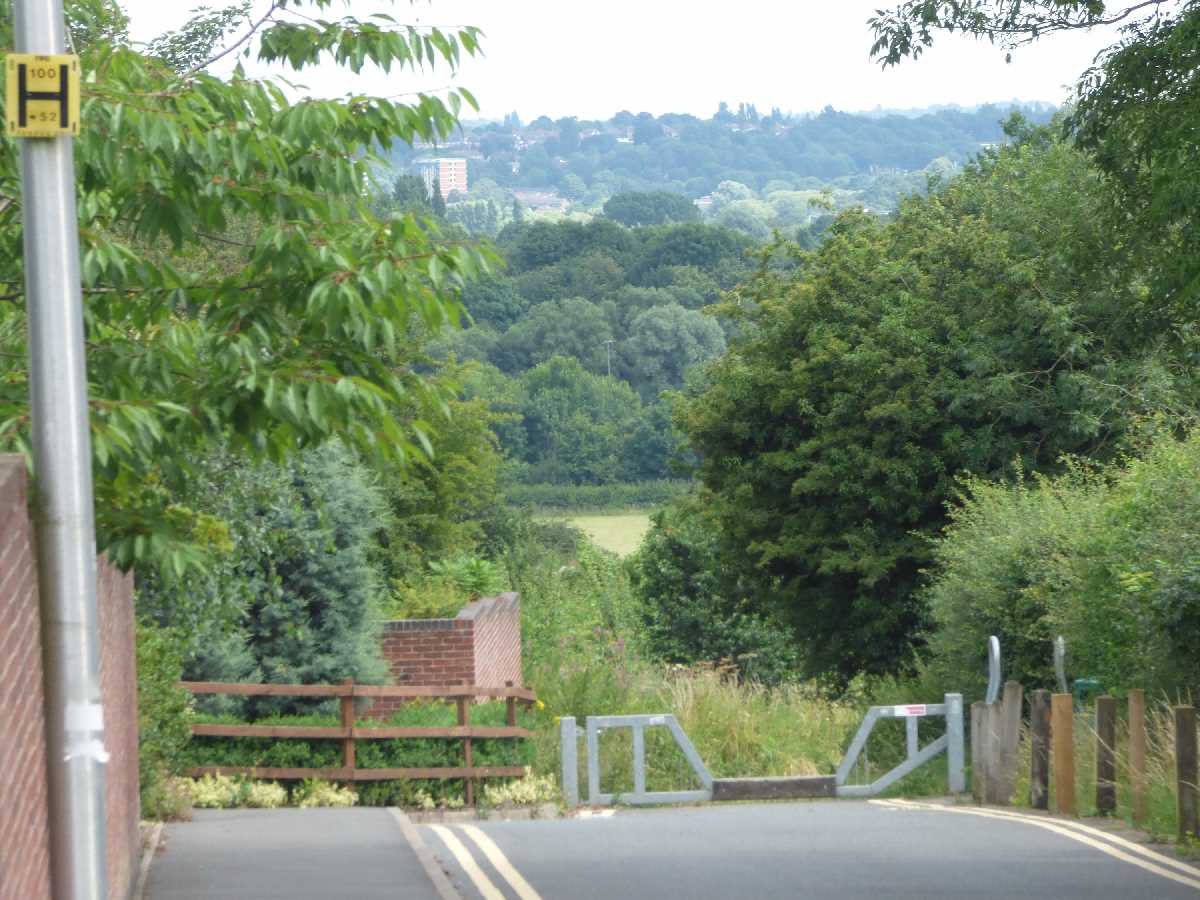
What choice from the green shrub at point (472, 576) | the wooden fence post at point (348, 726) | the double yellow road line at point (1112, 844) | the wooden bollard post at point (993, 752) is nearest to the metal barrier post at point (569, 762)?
the wooden fence post at point (348, 726)

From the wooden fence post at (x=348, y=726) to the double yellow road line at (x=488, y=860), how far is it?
2283 millimetres

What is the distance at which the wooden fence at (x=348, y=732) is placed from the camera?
52.6 ft

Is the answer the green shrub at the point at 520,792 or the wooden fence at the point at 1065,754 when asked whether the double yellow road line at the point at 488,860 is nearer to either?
the green shrub at the point at 520,792

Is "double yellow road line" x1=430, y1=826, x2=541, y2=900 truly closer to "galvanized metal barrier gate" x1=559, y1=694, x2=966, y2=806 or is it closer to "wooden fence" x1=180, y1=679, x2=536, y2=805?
"wooden fence" x1=180, y1=679, x2=536, y2=805

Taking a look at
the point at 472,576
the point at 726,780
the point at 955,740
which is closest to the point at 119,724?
the point at 726,780

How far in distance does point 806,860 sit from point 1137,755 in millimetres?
3060

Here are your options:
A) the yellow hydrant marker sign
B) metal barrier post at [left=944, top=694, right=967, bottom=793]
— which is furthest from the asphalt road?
the yellow hydrant marker sign

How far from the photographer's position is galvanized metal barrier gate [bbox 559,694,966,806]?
17.6 metres

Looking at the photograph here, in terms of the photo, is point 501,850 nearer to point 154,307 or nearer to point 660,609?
point 154,307

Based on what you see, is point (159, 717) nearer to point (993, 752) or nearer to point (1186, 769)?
point (1186, 769)

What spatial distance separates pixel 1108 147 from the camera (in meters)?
13.6

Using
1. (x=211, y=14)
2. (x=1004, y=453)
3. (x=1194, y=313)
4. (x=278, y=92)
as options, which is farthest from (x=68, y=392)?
(x=1004, y=453)

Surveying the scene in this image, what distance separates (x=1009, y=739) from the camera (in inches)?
652

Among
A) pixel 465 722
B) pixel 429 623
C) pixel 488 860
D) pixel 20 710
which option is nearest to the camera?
pixel 20 710
